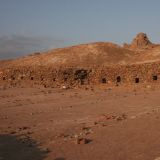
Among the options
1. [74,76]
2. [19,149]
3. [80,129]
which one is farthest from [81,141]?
[74,76]

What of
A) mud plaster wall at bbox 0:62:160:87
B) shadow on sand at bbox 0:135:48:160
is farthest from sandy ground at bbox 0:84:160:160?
mud plaster wall at bbox 0:62:160:87

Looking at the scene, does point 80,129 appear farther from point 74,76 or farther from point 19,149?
point 74,76

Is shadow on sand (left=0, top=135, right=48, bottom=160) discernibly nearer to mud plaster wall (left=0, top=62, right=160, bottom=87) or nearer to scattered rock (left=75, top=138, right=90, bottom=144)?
scattered rock (left=75, top=138, right=90, bottom=144)

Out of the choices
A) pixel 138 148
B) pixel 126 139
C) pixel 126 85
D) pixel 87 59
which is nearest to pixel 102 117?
pixel 126 139

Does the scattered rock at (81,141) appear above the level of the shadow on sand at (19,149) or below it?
above

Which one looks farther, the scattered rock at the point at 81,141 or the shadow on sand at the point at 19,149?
the scattered rock at the point at 81,141

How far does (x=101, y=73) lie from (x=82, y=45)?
1492cm

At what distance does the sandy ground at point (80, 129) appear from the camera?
32.5 ft

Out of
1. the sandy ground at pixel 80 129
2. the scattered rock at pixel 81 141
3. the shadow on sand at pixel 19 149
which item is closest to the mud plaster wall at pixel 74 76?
the sandy ground at pixel 80 129

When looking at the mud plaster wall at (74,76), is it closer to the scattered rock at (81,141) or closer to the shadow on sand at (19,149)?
the shadow on sand at (19,149)

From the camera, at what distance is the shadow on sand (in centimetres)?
1007

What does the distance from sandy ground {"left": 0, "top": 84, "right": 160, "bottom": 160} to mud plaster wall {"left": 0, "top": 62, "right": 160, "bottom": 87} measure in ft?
24.9

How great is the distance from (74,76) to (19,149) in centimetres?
2053

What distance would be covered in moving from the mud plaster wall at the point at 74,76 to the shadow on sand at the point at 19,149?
1818 cm
